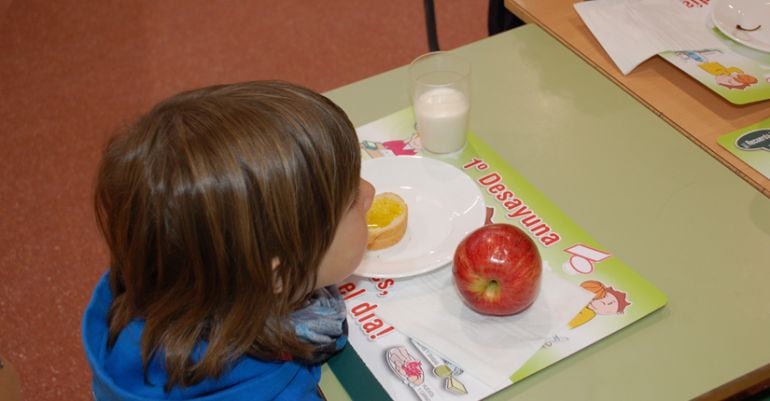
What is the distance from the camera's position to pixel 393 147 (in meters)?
1.13

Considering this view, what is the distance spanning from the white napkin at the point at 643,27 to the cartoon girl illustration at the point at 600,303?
435 millimetres

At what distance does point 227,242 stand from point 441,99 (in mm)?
475

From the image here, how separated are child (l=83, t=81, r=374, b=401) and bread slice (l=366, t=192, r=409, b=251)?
0.08 m

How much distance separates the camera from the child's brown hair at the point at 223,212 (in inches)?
28.4

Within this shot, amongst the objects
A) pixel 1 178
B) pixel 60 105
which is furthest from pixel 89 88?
pixel 1 178

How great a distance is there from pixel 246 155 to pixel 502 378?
352 millimetres

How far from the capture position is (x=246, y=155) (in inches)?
28.6

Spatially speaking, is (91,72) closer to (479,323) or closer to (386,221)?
(386,221)

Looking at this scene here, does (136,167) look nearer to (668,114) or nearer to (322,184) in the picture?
(322,184)

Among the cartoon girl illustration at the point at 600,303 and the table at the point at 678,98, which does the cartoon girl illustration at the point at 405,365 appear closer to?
the cartoon girl illustration at the point at 600,303

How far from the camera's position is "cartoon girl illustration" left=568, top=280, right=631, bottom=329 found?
2.85 ft

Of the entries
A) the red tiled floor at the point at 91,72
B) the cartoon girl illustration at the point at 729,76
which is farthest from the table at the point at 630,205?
the red tiled floor at the point at 91,72

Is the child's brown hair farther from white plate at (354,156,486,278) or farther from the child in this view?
white plate at (354,156,486,278)

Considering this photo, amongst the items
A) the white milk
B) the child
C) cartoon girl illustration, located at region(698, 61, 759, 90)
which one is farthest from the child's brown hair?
cartoon girl illustration, located at region(698, 61, 759, 90)
